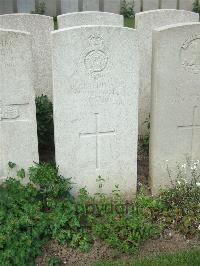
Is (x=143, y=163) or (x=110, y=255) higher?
(x=143, y=163)

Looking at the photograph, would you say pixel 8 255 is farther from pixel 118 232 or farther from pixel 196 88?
pixel 196 88

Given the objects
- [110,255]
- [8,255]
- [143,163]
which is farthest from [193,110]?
[8,255]

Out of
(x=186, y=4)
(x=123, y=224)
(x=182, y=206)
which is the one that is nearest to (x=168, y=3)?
(x=186, y=4)

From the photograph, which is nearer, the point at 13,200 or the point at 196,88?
the point at 13,200

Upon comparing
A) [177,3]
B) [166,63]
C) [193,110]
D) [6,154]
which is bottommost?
[6,154]

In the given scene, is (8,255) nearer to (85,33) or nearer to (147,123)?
(85,33)

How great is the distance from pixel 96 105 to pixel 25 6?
10.7 m

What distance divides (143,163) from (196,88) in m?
1.39

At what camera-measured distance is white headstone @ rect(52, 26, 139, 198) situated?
425cm

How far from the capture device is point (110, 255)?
4.14m

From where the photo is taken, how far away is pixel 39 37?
6129mm

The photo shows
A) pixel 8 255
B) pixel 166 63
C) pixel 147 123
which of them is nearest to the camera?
pixel 8 255

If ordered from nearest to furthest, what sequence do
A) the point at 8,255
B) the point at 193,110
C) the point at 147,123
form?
the point at 8,255 → the point at 193,110 → the point at 147,123

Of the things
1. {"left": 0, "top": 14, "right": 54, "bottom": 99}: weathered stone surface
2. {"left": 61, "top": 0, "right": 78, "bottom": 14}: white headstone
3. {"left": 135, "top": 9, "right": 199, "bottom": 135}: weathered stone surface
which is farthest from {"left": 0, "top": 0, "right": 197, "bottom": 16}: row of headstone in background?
{"left": 135, "top": 9, "right": 199, "bottom": 135}: weathered stone surface
